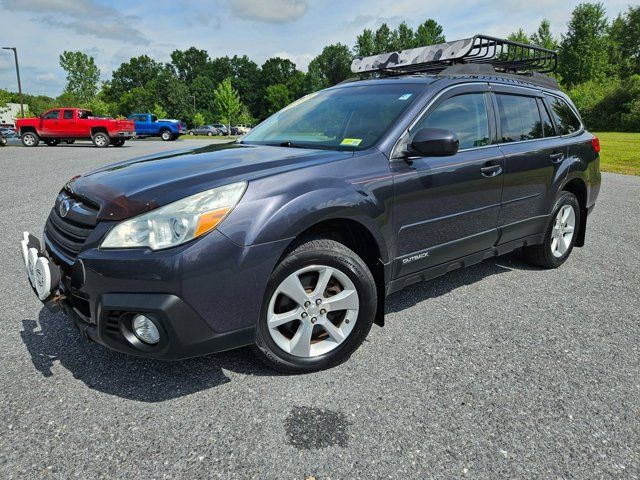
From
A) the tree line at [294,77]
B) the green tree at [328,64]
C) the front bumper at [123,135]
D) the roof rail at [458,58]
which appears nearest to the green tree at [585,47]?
the tree line at [294,77]

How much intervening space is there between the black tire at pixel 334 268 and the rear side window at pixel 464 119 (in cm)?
111

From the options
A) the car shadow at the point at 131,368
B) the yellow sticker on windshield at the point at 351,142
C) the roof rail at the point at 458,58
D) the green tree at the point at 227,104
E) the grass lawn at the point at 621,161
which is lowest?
the car shadow at the point at 131,368

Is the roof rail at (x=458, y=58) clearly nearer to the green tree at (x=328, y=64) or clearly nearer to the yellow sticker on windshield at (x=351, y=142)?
the yellow sticker on windshield at (x=351, y=142)

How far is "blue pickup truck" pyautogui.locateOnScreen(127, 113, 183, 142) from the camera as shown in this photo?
101 feet

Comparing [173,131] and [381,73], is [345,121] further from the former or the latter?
[173,131]

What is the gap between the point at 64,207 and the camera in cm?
272

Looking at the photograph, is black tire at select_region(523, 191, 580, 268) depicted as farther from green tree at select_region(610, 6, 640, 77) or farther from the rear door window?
green tree at select_region(610, 6, 640, 77)

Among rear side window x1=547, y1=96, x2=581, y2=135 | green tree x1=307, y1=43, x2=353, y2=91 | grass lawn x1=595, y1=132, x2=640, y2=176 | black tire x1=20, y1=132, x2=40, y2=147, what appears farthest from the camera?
green tree x1=307, y1=43, x2=353, y2=91

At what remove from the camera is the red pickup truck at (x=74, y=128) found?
22.1 meters

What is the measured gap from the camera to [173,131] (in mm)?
30750

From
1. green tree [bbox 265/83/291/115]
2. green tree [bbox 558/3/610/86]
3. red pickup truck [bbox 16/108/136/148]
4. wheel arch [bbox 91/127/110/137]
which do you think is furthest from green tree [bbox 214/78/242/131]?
green tree [bbox 558/3/610/86]

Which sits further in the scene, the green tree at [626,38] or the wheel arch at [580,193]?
the green tree at [626,38]

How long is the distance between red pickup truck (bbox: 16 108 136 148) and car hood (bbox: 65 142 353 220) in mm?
21142

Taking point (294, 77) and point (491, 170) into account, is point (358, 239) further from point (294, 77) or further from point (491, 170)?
point (294, 77)
